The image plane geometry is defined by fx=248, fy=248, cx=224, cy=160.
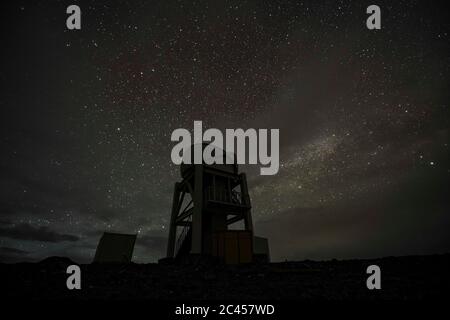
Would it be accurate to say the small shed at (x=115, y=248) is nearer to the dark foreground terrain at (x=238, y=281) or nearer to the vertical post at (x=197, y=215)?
the vertical post at (x=197, y=215)

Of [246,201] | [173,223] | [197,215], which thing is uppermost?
[246,201]

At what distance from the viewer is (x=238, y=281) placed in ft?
23.1

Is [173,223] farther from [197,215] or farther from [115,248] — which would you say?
[115,248]

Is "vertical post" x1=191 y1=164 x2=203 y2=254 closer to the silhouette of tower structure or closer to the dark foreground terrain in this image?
the silhouette of tower structure

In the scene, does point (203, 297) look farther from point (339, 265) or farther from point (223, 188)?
point (223, 188)

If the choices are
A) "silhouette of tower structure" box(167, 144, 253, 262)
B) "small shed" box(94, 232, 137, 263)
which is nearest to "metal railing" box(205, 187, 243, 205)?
"silhouette of tower structure" box(167, 144, 253, 262)

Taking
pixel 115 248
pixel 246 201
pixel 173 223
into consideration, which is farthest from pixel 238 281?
pixel 173 223

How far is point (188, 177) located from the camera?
53.7ft

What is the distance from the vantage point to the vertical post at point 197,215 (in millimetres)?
13132

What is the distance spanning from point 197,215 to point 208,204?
1.01 metres

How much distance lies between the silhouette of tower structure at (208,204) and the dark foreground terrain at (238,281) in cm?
601
